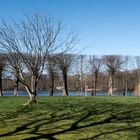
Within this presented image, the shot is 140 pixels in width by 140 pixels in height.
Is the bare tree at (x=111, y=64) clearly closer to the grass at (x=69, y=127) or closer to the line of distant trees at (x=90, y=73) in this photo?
the line of distant trees at (x=90, y=73)

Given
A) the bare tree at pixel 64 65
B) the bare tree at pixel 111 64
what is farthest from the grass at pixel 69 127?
the bare tree at pixel 111 64

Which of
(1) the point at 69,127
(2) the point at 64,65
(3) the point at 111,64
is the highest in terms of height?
(3) the point at 111,64

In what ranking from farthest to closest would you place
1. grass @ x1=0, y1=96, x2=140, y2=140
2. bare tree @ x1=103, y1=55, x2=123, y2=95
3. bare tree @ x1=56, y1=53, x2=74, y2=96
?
bare tree @ x1=103, y1=55, x2=123, y2=95 < bare tree @ x1=56, y1=53, x2=74, y2=96 < grass @ x1=0, y1=96, x2=140, y2=140

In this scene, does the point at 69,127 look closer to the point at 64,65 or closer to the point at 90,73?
the point at 64,65

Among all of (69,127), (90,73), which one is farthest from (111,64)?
(69,127)

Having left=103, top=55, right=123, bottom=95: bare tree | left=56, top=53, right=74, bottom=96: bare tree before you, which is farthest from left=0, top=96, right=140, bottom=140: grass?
left=103, top=55, right=123, bottom=95: bare tree

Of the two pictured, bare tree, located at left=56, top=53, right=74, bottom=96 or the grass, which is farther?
bare tree, located at left=56, top=53, right=74, bottom=96

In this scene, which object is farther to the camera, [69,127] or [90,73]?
[90,73]

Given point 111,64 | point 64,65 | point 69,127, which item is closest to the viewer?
point 69,127

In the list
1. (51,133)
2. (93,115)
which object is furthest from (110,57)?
(51,133)

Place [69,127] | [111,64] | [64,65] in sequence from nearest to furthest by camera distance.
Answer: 1. [69,127]
2. [64,65]
3. [111,64]

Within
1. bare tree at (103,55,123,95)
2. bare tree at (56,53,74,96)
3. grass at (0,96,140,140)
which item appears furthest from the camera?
bare tree at (103,55,123,95)

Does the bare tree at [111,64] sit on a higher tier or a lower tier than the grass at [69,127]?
higher

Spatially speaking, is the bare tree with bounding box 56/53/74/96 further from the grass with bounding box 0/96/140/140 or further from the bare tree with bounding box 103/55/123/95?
the grass with bounding box 0/96/140/140
